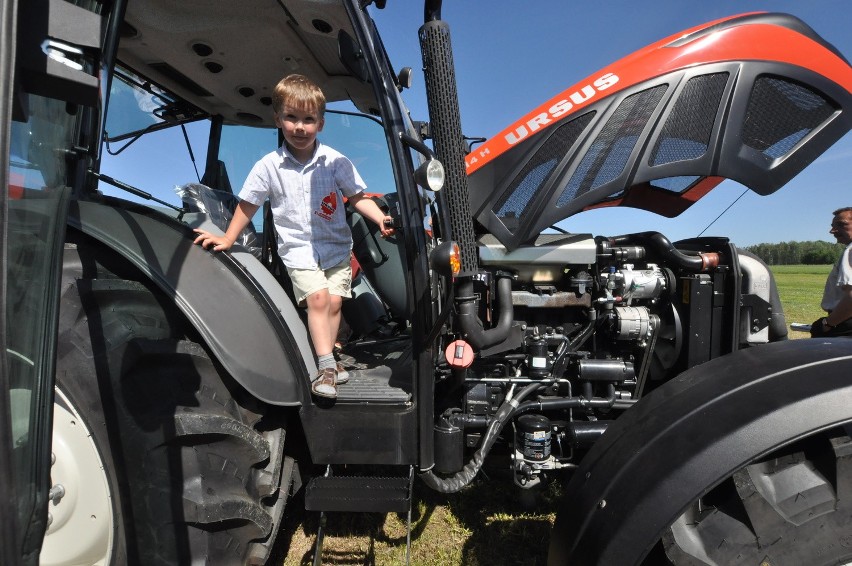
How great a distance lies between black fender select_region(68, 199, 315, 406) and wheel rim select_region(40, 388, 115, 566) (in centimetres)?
44

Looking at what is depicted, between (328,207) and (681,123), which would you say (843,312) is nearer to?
(681,123)

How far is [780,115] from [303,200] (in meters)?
1.98

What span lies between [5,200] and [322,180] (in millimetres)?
1292

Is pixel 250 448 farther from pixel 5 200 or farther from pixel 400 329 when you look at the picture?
pixel 400 329

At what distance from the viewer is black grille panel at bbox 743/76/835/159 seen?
5.87 ft

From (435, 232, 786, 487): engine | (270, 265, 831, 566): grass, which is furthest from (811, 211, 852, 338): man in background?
(270, 265, 831, 566): grass

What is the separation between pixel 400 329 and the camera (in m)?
2.93

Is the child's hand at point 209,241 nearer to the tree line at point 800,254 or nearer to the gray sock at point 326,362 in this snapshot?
the gray sock at point 326,362

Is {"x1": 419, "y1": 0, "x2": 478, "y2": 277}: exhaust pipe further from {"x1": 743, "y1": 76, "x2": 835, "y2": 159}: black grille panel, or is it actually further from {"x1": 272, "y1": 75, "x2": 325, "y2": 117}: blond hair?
{"x1": 743, "y1": 76, "x2": 835, "y2": 159}: black grille panel

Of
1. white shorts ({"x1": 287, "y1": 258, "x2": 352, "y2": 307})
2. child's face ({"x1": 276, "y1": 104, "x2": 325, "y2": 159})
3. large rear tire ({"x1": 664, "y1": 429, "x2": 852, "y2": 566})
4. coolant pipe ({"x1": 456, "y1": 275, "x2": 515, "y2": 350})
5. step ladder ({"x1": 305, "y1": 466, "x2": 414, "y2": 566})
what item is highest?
child's face ({"x1": 276, "y1": 104, "x2": 325, "y2": 159})

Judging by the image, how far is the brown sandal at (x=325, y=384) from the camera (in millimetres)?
1637

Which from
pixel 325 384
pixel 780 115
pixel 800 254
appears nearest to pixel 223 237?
pixel 325 384

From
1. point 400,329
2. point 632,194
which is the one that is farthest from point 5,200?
point 400,329

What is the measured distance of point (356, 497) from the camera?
158 cm
